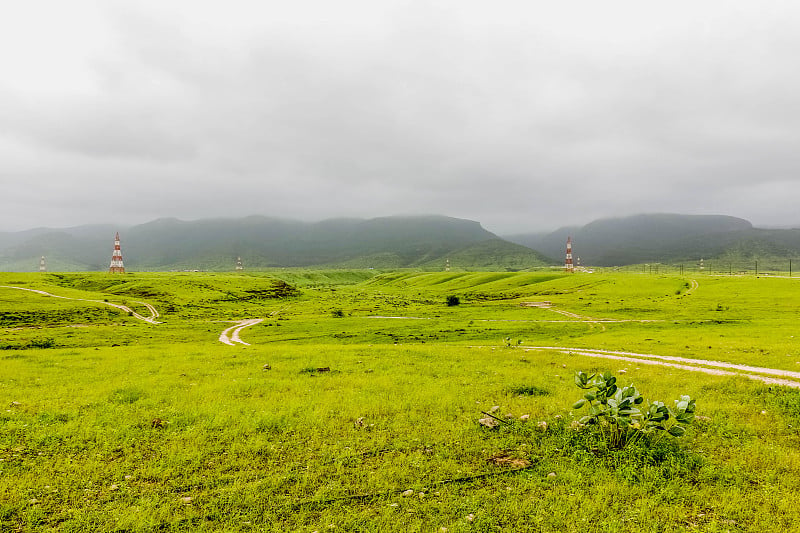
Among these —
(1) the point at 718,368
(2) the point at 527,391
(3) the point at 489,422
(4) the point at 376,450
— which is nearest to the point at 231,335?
(2) the point at 527,391

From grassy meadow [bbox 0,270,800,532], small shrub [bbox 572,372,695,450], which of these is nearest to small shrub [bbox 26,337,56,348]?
grassy meadow [bbox 0,270,800,532]

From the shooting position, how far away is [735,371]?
79.6ft

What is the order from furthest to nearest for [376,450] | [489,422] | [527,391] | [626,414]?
[527,391], [489,422], [376,450], [626,414]

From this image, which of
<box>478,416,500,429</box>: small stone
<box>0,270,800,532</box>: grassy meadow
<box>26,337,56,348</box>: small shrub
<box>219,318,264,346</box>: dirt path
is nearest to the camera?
<box>0,270,800,532</box>: grassy meadow

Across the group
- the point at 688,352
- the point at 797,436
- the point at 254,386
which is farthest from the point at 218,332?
the point at 797,436

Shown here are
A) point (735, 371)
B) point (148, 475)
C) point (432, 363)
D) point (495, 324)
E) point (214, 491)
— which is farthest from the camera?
point (495, 324)

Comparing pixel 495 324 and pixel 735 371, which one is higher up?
pixel 735 371

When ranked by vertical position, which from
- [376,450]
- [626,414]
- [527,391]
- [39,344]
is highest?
[626,414]

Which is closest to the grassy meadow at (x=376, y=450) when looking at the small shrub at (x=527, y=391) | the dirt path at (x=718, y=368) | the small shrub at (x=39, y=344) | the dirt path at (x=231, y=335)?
the small shrub at (x=527, y=391)

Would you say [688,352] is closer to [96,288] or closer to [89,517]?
[89,517]

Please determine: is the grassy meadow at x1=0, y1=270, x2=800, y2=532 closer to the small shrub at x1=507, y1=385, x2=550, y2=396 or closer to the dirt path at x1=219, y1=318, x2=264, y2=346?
the small shrub at x1=507, y1=385, x2=550, y2=396

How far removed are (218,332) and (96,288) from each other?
124m

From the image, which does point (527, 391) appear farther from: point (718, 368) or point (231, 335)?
point (231, 335)

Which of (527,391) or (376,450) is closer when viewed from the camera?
(376,450)
